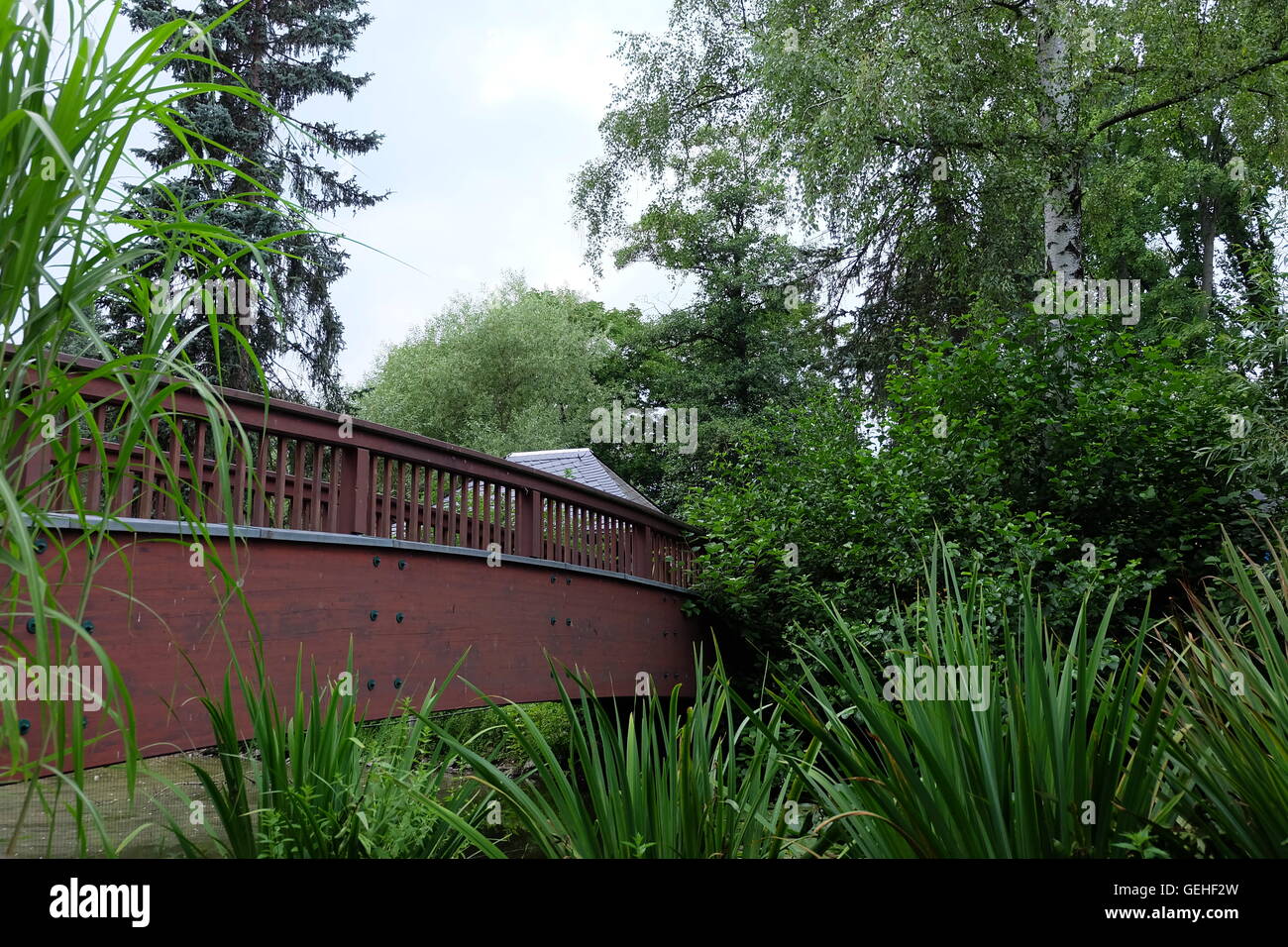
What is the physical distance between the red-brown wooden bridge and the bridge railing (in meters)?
0.02

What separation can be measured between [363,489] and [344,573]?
0.59 meters

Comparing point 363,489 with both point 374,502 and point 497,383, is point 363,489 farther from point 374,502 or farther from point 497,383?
point 497,383

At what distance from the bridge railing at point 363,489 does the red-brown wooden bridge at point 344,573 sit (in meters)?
0.02

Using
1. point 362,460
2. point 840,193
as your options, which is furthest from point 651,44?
point 362,460

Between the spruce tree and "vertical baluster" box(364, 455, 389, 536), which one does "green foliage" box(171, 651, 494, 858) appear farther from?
the spruce tree

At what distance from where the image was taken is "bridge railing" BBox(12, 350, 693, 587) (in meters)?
4.51

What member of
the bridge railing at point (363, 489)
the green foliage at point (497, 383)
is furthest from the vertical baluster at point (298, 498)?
the green foliage at point (497, 383)

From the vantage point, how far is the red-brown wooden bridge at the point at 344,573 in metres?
4.30

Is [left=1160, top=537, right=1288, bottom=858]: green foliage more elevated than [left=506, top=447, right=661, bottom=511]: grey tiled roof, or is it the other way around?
[left=506, top=447, right=661, bottom=511]: grey tiled roof

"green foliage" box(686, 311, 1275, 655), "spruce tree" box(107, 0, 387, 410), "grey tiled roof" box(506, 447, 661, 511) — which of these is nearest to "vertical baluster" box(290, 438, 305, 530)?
"green foliage" box(686, 311, 1275, 655)

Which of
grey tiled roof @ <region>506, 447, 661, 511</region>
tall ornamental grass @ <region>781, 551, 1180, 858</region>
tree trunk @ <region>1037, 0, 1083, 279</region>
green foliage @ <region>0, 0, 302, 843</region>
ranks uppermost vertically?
tree trunk @ <region>1037, 0, 1083, 279</region>

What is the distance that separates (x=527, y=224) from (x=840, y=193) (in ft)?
88.2
